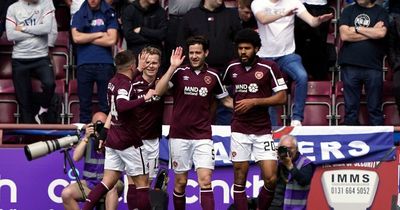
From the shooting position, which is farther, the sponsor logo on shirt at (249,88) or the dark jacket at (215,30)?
the dark jacket at (215,30)

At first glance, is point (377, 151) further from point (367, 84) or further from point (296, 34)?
point (296, 34)

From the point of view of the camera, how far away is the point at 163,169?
50.8 ft

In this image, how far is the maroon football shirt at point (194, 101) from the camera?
14.8 meters

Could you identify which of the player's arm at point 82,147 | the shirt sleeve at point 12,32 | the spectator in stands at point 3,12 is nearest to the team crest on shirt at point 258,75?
the player's arm at point 82,147

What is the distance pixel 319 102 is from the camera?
17125mm

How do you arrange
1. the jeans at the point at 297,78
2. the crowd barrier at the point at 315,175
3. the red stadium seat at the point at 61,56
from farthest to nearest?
the red stadium seat at the point at 61,56, the jeans at the point at 297,78, the crowd barrier at the point at 315,175

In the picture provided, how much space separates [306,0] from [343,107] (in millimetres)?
1531

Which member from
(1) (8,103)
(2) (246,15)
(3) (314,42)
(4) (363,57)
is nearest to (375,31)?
(4) (363,57)

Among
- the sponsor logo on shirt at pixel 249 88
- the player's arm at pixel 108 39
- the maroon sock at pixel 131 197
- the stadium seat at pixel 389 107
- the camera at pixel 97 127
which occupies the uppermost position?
the player's arm at pixel 108 39

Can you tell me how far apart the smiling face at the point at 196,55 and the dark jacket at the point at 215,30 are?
1.79 meters

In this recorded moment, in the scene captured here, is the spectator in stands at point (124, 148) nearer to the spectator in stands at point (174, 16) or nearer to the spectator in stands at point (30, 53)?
the spectator in stands at point (174, 16)

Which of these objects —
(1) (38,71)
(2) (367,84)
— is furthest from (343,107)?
(1) (38,71)

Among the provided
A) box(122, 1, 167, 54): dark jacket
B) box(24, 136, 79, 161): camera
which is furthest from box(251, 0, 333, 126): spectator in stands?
box(24, 136, 79, 161): camera

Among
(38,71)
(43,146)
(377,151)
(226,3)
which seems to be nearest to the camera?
(43,146)
